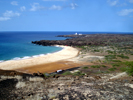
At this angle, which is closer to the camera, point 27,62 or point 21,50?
point 27,62

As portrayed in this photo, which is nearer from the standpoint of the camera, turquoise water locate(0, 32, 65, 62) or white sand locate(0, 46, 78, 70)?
white sand locate(0, 46, 78, 70)

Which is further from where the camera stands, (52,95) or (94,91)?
(94,91)

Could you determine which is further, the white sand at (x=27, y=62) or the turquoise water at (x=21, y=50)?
the turquoise water at (x=21, y=50)

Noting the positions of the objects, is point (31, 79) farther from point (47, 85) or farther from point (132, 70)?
point (132, 70)

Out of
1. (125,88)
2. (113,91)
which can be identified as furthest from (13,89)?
(125,88)

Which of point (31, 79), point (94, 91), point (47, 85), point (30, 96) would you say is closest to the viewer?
point (30, 96)

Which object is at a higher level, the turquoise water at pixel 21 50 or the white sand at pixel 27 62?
the turquoise water at pixel 21 50

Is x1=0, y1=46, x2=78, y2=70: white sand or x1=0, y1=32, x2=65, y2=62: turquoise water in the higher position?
x1=0, y1=32, x2=65, y2=62: turquoise water

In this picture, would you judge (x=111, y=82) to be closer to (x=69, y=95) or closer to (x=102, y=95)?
(x=102, y=95)

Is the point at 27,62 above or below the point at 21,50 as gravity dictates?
below

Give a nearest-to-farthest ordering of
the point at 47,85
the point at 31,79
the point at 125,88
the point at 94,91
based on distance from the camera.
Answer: the point at 94,91, the point at 125,88, the point at 47,85, the point at 31,79
